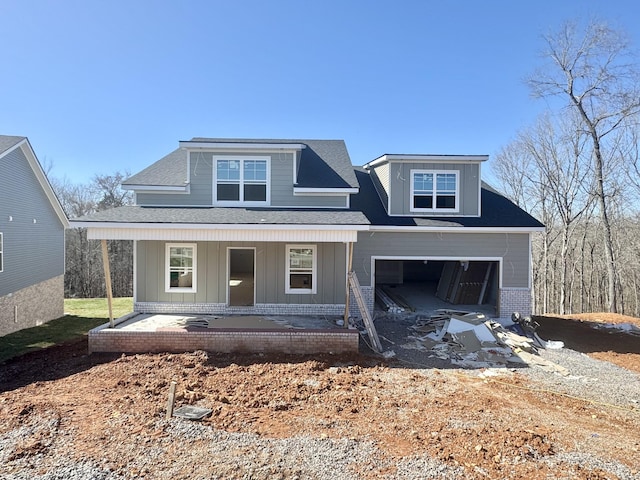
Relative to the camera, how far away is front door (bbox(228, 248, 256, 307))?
511 inches

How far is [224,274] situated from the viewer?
1194cm

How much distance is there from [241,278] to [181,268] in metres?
5.36

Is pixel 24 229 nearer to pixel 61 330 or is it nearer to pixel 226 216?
pixel 61 330

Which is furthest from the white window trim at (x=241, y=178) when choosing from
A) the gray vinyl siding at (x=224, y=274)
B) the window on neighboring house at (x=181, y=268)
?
the window on neighboring house at (x=181, y=268)

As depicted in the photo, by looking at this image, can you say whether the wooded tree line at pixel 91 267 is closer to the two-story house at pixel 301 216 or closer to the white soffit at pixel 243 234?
the two-story house at pixel 301 216

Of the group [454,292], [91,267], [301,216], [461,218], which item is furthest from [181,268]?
[91,267]

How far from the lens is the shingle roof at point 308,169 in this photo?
12375 mm

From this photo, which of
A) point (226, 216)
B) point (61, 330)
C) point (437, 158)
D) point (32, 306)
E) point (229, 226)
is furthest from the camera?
point (32, 306)

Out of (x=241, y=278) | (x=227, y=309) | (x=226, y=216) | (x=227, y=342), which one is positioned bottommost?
(x=227, y=342)

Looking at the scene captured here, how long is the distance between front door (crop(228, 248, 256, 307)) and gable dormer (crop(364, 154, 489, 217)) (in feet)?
18.2

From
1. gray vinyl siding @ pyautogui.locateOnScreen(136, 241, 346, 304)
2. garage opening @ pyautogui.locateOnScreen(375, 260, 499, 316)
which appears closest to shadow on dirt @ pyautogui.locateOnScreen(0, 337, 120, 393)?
gray vinyl siding @ pyautogui.locateOnScreen(136, 241, 346, 304)

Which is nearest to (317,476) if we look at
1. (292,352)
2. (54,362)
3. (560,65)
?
(292,352)

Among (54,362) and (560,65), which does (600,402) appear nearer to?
(54,362)

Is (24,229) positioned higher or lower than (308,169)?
lower
